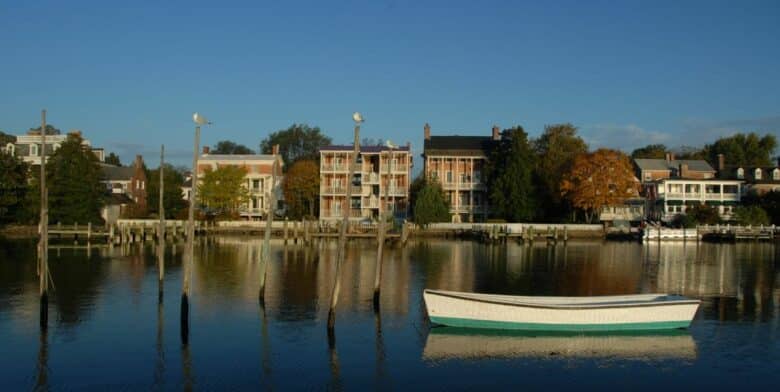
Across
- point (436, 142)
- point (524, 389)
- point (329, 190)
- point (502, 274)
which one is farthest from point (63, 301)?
point (436, 142)

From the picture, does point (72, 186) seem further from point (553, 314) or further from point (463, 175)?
point (553, 314)

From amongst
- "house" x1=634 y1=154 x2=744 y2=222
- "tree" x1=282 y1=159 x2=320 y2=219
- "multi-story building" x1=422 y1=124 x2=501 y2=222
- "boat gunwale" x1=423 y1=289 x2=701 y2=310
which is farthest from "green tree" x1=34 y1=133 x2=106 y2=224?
"house" x1=634 y1=154 x2=744 y2=222

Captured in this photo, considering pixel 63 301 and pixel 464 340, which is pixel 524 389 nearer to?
pixel 464 340

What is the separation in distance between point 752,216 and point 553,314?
62.6m

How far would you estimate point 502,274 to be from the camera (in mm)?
41906

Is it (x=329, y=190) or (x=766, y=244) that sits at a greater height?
(x=329, y=190)

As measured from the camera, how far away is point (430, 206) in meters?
75.4

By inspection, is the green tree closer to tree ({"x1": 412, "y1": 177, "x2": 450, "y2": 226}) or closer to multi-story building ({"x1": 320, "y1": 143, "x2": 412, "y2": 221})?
multi-story building ({"x1": 320, "y1": 143, "x2": 412, "y2": 221})

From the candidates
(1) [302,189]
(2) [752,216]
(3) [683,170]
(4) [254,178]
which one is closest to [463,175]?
(1) [302,189]

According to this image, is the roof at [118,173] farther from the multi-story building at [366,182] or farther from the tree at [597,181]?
the tree at [597,181]

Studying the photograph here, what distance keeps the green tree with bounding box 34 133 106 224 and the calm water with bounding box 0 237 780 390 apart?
32.4 meters

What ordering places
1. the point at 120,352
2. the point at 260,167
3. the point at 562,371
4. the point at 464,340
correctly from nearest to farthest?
the point at 562,371 < the point at 120,352 < the point at 464,340 < the point at 260,167

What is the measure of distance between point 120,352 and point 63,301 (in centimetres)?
1056

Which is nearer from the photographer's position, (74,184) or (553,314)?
(553,314)
